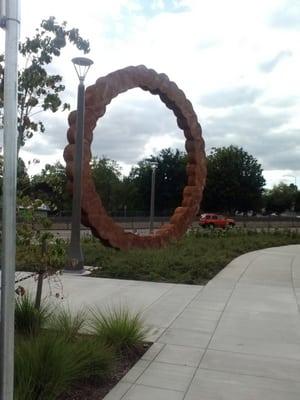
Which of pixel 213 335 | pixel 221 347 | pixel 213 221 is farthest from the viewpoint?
pixel 213 221

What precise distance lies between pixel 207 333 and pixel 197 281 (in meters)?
4.49

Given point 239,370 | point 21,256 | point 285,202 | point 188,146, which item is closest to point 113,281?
point 21,256

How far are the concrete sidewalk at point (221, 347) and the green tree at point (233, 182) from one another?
205ft

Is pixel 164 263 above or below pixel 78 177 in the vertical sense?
below

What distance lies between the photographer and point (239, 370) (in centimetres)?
519

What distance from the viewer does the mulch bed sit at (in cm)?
437

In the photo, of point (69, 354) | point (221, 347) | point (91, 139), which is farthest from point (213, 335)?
point (91, 139)

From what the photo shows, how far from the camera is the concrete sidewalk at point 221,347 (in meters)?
4.62

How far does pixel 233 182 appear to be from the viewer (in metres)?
72.5

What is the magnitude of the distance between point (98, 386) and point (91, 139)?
33.3ft

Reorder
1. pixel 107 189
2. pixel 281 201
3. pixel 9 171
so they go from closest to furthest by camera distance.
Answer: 1. pixel 9 171
2. pixel 107 189
3. pixel 281 201

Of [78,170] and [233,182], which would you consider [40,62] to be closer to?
[78,170]

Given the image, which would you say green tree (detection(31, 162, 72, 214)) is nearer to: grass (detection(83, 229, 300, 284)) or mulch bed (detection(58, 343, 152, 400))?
mulch bed (detection(58, 343, 152, 400))

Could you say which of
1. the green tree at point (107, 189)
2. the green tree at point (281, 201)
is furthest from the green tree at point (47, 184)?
the green tree at point (281, 201)
